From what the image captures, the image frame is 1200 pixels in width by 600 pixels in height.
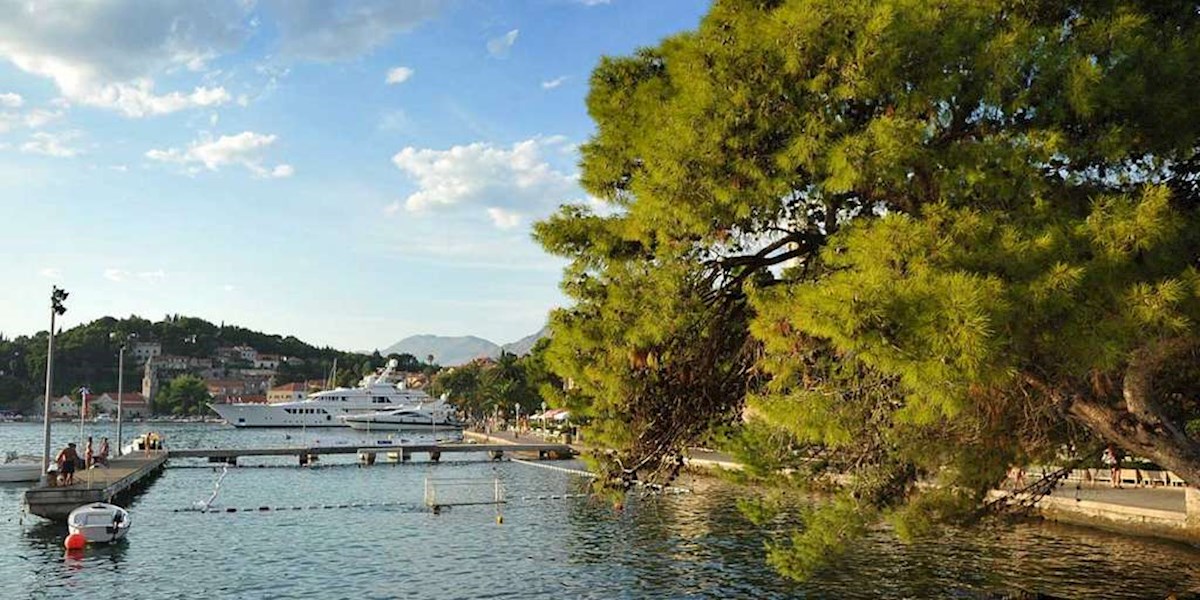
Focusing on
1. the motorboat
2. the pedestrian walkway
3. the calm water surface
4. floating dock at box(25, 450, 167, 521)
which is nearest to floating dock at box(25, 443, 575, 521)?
floating dock at box(25, 450, 167, 521)

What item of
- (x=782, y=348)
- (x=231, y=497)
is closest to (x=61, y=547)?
(x=231, y=497)

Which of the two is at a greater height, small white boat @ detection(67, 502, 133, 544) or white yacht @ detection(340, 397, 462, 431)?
small white boat @ detection(67, 502, 133, 544)

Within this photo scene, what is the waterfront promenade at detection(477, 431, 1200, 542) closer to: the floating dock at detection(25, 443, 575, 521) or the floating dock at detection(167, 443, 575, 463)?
the floating dock at detection(25, 443, 575, 521)

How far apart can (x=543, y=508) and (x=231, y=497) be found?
14.7m

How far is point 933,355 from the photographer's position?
7.66 meters

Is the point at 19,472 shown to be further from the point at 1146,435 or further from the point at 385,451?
the point at 1146,435

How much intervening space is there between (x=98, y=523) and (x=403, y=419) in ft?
312

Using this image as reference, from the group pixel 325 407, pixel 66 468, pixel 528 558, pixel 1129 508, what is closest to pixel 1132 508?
pixel 1129 508

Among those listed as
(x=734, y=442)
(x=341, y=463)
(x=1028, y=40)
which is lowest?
(x=341, y=463)

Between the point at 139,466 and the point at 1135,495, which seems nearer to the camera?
the point at 1135,495

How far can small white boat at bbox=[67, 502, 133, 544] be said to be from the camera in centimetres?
2652

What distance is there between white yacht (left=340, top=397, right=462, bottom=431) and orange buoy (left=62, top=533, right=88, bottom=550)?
91.3m

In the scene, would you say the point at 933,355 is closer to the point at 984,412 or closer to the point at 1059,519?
the point at 984,412

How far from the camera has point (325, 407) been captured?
127875mm
